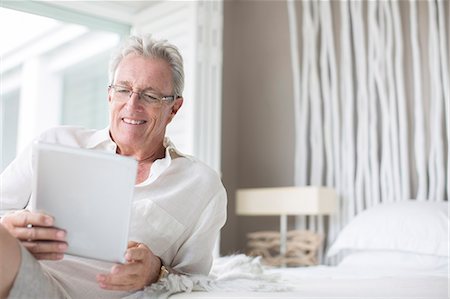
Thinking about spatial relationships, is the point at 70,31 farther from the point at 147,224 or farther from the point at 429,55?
the point at 147,224

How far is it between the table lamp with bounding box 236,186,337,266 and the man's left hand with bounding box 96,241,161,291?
1.87 meters

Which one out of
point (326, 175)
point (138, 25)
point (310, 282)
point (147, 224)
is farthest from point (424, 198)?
point (138, 25)

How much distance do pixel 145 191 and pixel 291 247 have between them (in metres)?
2.03

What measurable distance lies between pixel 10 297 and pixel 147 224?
43 cm

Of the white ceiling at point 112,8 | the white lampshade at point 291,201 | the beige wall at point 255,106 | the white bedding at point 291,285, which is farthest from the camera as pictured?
the beige wall at point 255,106

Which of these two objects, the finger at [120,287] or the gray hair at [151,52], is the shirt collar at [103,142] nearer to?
the gray hair at [151,52]

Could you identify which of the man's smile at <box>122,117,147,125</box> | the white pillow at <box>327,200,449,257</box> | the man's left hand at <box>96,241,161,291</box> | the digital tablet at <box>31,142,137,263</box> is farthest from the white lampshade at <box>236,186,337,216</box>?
the digital tablet at <box>31,142,137,263</box>

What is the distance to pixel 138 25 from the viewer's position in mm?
3848

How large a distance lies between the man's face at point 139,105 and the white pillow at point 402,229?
145 cm

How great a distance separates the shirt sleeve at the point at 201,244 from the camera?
147 cm

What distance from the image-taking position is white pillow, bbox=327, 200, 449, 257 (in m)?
2.46

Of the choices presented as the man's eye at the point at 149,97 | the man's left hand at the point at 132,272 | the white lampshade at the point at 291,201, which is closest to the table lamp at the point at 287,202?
the white lampshade at the point at 291,201

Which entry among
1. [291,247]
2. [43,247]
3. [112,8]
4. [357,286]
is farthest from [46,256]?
[112,8]

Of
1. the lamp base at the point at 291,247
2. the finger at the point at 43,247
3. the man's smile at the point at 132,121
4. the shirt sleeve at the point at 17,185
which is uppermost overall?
the man's smile at the point at 132,121
